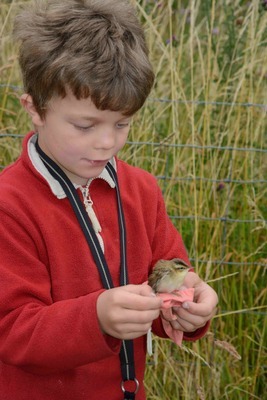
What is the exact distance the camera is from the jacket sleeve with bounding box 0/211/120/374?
161cm

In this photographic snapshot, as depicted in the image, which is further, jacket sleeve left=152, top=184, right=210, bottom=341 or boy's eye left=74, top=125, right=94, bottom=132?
jacket sleeve left=152, top=184, right=210, bottom=341

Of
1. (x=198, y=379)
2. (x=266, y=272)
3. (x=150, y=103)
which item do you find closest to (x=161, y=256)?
(x=198, y=379)

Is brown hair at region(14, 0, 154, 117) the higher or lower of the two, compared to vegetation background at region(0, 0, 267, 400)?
higher

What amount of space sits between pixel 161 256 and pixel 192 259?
36.7 inches

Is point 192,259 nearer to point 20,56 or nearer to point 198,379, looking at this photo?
point 198,379

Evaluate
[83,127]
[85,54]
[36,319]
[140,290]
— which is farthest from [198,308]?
[85,54]

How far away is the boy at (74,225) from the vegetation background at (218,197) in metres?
0.89

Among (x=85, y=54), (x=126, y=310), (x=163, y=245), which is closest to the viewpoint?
(x=126, y=310)

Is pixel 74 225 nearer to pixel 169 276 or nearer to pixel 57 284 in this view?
pixel 57 284

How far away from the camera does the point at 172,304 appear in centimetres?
174

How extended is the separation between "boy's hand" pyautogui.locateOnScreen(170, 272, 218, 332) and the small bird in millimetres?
68

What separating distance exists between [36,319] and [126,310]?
205 millimetres

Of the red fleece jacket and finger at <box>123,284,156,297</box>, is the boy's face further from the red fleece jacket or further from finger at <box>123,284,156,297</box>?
finger at <box>123,284,156,297</box>

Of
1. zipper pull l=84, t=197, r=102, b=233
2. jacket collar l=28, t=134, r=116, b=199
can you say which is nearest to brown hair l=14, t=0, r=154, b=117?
jacket collar l=28, t=134, r=116, b=199
